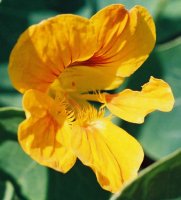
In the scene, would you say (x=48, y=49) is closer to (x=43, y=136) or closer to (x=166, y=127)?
(x=43, y=136)

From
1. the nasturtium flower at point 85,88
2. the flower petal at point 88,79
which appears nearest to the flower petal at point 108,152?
the nasturtium flower at point 85,88

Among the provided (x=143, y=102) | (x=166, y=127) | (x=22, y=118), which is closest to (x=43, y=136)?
(x=22, y=118)

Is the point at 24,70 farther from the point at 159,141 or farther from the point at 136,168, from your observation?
the point at 159,141

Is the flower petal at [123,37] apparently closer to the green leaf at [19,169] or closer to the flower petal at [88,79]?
the flower petal at [88,79]

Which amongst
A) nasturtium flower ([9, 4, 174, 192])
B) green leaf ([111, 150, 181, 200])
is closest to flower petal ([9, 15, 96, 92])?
nasturtium flower ([9, 4, 174, 192])

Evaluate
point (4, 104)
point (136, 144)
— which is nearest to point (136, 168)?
point (136, 144)
